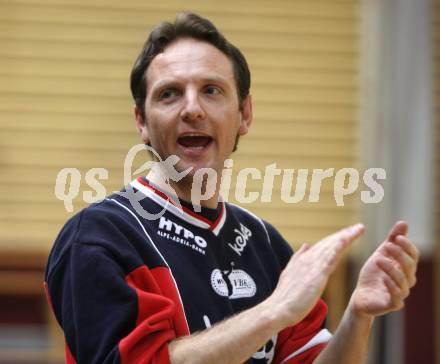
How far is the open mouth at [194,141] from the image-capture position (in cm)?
331

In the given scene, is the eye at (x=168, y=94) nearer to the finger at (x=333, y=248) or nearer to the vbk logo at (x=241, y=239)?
the vbk logo at (x=241, y=239)

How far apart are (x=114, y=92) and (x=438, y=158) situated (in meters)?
3.09

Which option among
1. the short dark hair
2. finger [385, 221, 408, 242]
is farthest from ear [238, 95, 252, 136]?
finger [385, 221, 408, 242]

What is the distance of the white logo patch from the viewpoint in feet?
10.7

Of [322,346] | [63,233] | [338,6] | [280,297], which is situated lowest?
[322,346]

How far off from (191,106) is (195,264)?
55 centimetres

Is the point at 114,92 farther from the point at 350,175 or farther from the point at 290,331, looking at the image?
the point at 290,331

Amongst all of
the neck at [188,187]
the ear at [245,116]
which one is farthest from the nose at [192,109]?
the ear at [245,116]

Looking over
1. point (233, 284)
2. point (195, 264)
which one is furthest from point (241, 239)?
point (195, 264)

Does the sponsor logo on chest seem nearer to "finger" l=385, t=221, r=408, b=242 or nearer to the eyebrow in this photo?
the eyebrow

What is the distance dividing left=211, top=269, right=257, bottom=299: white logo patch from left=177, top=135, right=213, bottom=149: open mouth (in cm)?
45

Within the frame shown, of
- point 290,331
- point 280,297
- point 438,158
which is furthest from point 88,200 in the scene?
point 280,297

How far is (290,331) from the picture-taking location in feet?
11.8

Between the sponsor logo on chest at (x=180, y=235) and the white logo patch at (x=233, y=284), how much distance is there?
0.35 feet
